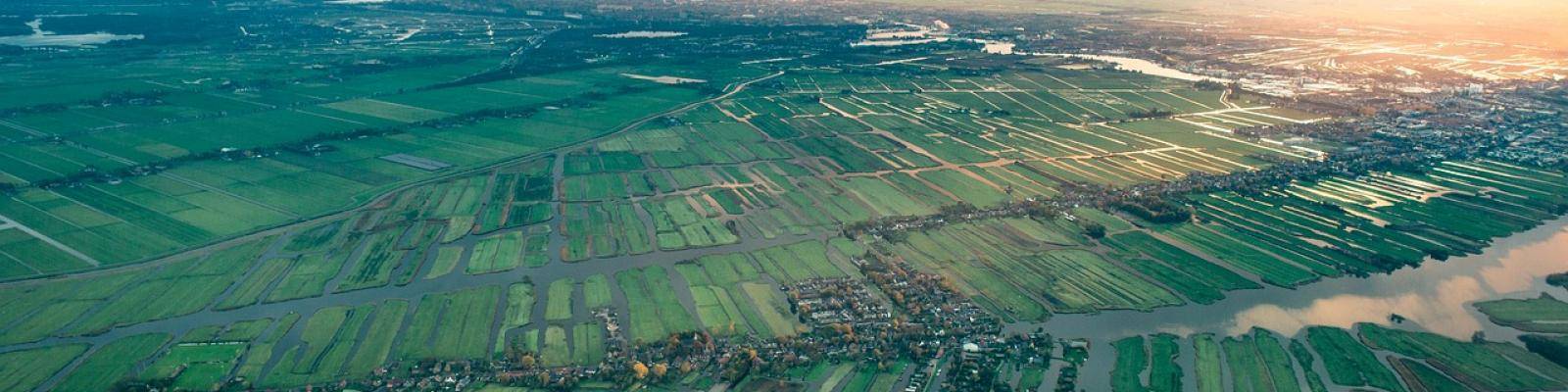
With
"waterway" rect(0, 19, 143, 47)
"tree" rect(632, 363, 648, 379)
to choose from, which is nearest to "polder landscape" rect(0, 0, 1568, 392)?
"tree" rect(632, 363, 648, 379)

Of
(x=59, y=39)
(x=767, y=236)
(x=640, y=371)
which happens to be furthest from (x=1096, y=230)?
(x=59, y=39)

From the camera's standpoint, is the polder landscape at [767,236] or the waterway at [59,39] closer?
the polder landscape at [767,236]

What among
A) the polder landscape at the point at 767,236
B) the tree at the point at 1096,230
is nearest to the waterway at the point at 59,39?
the polder landscape at the point at 767,236

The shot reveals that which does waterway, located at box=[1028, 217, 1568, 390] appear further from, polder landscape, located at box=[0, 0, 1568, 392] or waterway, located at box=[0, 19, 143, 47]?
waterway, located at box=[0, 19, 143, 47]

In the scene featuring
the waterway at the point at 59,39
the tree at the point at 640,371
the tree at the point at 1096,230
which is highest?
the waterway at the point at 59,39

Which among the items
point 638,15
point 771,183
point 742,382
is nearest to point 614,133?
point 771,183

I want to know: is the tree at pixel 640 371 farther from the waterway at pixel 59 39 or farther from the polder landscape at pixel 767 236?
the waterway at pixel 59 39

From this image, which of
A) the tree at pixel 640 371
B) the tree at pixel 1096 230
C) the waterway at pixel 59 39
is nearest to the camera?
the tree at pixel 640 371

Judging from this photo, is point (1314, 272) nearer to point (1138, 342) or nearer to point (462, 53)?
point (1138, 342)
